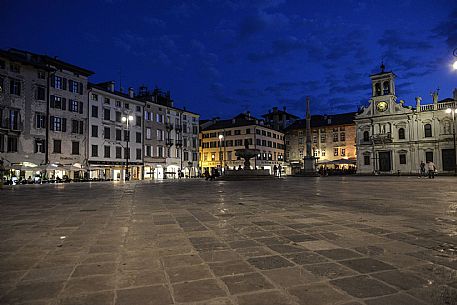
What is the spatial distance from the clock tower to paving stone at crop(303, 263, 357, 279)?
188 ft

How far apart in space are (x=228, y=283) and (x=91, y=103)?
47322 millimetres

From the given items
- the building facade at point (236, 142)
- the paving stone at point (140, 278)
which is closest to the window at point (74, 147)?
the building facade at point (236, 142)

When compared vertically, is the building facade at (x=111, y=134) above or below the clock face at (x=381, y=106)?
below

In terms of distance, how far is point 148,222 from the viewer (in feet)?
21.3

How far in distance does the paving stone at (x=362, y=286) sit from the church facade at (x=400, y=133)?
54.3m

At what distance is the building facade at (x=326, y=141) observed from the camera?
67.2 meters

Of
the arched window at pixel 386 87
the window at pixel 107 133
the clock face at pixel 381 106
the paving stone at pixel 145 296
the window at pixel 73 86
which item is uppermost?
the arched window at pixel 386 87

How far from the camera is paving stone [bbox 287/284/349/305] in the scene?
257cm

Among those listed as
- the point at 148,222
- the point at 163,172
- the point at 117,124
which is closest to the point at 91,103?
the point at 117,124

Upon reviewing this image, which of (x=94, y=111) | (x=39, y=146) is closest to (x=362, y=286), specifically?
(x=39, y=146)

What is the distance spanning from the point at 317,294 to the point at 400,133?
58548 millimetres

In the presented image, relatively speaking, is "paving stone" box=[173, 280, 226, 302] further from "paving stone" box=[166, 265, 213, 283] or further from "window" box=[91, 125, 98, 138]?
"window" box=[91, 125, 98, 138]

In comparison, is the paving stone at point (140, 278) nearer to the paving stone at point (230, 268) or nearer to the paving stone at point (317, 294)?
the paving stone at point (230, 268)

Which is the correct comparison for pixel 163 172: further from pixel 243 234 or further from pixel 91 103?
pixel 243 234
